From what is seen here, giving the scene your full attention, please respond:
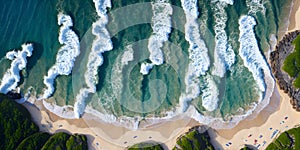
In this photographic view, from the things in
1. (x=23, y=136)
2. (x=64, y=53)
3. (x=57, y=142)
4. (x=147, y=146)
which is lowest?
(x=147, y=146)

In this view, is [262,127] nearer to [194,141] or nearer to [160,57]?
[194,141]

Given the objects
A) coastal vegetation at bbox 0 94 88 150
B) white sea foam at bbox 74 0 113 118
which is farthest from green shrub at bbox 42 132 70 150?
white sea foam at bbox 74 0 113 118

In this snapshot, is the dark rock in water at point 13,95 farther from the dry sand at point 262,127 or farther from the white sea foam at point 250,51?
the white sea foam at point 250,51

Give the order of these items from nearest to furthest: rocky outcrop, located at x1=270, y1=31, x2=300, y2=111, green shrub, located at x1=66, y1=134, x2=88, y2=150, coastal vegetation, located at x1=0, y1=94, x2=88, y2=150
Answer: coastal vegetation, located at x1=0, y1=94, x2=88, y2=150 → green shrub, located at x1=66, y1=134, x2=88, y2=150 → rocky outcrop, located at x1=270, y1=31, x2=300, y2=111

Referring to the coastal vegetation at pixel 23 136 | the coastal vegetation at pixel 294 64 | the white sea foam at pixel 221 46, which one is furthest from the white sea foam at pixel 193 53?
the coastal vegetation at pixel 23 136

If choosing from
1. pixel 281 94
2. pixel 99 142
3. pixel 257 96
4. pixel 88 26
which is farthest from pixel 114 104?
pixel 281 94

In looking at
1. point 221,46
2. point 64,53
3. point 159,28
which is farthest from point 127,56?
point 221,46

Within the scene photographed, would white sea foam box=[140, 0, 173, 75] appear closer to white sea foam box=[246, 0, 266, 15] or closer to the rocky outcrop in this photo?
white sea foam box=[246, 0, 266, 15]
